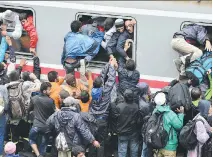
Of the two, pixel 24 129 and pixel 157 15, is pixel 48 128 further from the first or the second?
pixel 157 15

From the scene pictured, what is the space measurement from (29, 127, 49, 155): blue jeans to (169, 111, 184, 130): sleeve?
238 cm

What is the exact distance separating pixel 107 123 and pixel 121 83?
0.79 meters

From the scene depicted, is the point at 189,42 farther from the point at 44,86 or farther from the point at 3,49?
the point at 3,49

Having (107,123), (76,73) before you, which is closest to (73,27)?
(76,73)

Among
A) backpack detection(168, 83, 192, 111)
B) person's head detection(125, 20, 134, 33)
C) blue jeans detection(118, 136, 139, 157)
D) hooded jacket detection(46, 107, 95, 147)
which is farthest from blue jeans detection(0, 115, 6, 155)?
backpack detection(168, 83, 192, 111)

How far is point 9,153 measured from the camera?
13.2 metres

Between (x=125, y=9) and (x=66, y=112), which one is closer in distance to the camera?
(x=66, y=112)

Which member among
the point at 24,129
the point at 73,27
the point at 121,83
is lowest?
the point at 24,129

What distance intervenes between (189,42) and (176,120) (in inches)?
67.3

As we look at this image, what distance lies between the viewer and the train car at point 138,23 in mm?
14035

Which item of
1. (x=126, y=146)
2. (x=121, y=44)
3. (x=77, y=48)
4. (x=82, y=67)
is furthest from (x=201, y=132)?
(x=77, y=48)

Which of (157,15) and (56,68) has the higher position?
(157,15)

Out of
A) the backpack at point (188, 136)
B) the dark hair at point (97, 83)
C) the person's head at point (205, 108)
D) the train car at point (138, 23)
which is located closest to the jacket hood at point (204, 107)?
the person's head at point (205, 108)

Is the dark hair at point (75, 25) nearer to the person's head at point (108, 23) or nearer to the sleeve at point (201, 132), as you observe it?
the person's head at point (108, 23)
